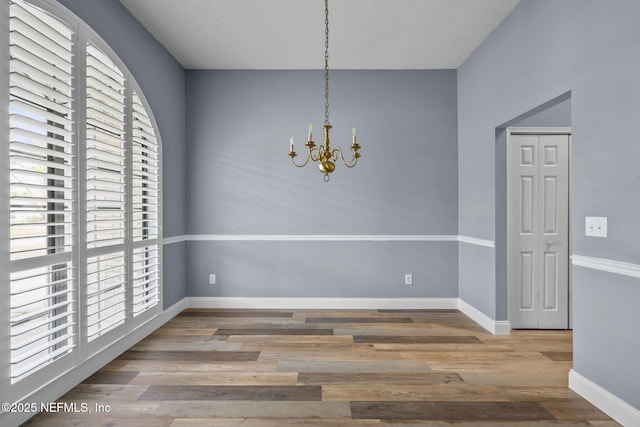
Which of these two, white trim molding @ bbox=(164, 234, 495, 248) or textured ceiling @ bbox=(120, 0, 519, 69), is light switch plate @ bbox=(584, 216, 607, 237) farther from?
white trim molding @ bbox=(164, 234, 495, 248)

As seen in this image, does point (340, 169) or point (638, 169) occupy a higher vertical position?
point (340, 169)

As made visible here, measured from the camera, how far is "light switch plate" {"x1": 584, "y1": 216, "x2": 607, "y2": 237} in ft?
7.57

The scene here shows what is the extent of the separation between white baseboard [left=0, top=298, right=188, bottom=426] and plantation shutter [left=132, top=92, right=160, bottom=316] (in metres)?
0.20

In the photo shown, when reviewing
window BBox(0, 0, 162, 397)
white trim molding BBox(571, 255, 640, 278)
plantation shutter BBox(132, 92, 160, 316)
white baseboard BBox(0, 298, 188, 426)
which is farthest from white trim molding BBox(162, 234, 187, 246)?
white trim molding BBox(571, 255, 640, 278)

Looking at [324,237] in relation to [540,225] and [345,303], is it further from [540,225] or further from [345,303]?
[540,225]

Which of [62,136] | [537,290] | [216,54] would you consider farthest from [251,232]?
[537,290]

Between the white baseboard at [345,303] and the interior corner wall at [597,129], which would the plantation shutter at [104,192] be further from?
the interior corner wall at [597,129]

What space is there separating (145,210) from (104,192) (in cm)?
101

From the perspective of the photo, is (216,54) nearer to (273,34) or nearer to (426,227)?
(273,34)

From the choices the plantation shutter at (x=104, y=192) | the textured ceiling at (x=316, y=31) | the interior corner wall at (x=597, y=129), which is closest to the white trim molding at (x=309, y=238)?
the plantation shutter at (x=104, y=192)

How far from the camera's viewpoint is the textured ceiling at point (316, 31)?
325 cm

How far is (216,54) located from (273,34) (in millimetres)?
867

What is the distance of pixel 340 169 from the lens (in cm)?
469

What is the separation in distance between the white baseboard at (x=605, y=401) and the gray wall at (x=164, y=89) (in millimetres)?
3792
